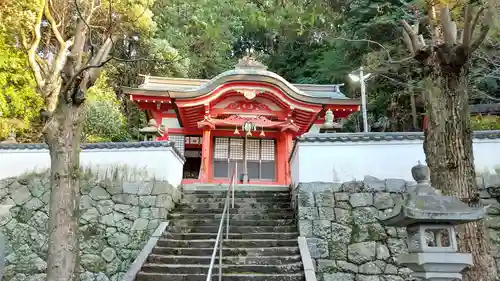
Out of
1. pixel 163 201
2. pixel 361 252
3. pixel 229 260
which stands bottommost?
pixel 229 260

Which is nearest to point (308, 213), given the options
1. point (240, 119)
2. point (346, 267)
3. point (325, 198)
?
point (325, 198)

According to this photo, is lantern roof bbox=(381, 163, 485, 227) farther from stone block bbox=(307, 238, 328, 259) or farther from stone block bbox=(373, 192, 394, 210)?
stone block bbox=(373, 192, 394, 210)

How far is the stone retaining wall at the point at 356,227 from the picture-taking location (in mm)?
6625

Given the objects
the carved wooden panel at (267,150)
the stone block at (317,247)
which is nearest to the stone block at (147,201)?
the stone block at (317,247)

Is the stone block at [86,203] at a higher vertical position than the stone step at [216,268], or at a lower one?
higher

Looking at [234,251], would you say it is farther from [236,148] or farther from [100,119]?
[100,119]

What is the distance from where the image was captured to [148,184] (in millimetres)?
7617

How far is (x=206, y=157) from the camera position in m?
11.8

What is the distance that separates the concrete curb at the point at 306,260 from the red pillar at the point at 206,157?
5.29 meters

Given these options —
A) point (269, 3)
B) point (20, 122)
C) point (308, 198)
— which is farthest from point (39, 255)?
point (269, 3)

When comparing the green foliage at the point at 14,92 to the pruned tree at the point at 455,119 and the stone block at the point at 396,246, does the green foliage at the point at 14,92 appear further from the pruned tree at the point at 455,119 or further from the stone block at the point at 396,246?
the pruned tree at the point at 455,119

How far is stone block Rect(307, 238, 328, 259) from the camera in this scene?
21.9ft

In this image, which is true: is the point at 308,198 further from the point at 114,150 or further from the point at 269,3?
the point at 269,3

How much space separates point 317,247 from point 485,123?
26.0ft
